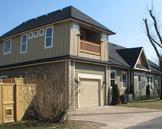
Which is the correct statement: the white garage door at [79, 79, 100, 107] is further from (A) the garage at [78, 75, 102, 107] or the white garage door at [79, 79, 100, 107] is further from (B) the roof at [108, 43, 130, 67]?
(B) the roof at [108, 43, 130, 67]

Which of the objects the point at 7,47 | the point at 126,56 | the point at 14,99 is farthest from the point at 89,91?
the point at 126,56

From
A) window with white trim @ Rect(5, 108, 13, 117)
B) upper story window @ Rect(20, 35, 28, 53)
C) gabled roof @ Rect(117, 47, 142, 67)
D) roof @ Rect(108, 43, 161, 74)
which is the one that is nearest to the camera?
window with white trim @ Rect(5, 108, 13, 117)

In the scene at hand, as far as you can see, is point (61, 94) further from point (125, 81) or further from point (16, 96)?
point (125, 81)

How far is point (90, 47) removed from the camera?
2650cm

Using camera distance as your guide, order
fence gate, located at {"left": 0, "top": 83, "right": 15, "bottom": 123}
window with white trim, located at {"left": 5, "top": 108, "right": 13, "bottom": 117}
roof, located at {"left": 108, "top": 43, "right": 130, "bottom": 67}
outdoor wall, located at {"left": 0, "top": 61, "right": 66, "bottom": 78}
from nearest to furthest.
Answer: fence gate, located at {"left": 0, "top": 83, "right": 15, "bottom": 123}
window with white trim, located at {"left": 5, "top": 108, "right": 13, "bottom": 117}
outdoor wall, located at {"left": 0, "top": 61, "right": 66, "bottom": 78}
roof, located at {"left": 108, "top": 43, "right": 130, "bottom": 67}

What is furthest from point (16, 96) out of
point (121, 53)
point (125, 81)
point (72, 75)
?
point (121, 53)

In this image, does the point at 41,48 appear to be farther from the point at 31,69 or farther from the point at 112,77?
the point at 112,77

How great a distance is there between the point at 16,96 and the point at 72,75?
790 cm

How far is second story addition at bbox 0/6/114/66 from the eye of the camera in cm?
2498

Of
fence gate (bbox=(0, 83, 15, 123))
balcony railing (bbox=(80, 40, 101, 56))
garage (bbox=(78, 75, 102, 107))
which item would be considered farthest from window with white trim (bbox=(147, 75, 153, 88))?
fence gate (bbox=(0, 83, 15, 123))

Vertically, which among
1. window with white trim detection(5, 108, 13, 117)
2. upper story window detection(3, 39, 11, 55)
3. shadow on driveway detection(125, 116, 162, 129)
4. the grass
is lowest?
shadow on driveway detection(125, 116, 162, 129)

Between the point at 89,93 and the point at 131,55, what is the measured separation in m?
11.7

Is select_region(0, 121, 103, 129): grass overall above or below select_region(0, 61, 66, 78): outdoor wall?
below

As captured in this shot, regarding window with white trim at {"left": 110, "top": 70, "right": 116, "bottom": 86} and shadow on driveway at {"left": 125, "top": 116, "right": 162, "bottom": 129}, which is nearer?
shadow on driveway at {"left": 125, "top": 116, "right": 162, "bottom": 129}
